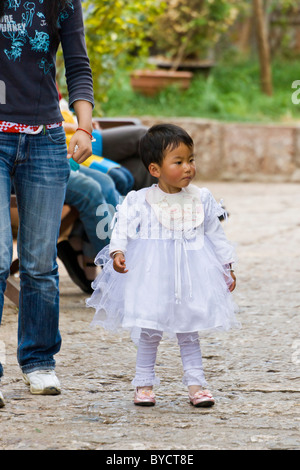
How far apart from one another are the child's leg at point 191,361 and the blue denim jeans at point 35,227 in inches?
17.7

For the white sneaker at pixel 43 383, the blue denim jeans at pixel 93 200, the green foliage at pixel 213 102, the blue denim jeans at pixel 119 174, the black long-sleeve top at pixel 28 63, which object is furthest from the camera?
the green foliage at pixel 213 102

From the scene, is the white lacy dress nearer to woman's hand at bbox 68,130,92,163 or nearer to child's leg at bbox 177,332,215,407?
child's leg at bbox 177,332,215,407

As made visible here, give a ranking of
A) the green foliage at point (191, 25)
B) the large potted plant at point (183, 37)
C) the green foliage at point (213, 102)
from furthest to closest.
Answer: the green foliage at point (191, 25) < the large potted plant at point (183, 37) < the green foliage at point (213, 102)

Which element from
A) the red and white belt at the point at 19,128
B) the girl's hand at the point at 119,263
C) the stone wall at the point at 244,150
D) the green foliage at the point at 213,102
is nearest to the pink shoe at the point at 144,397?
the girl's hand at the point at 119,263

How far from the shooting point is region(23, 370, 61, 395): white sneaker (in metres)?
3.04

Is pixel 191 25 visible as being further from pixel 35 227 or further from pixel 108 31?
pixel 35 227

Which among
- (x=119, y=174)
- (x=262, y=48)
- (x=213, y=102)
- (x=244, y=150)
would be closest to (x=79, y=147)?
(x=119, y=174)

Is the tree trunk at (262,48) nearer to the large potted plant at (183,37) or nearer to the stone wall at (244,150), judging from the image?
the large potted plant at (183,37)

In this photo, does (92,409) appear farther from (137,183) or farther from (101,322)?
(137,183)

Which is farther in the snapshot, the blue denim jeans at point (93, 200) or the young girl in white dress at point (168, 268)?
the blue denim jeans at point (93, 200)

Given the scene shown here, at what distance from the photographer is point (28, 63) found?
280 centimetres

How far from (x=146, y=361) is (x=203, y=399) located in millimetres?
227

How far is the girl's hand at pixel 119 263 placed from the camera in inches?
111

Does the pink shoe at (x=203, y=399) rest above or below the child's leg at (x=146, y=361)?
below
